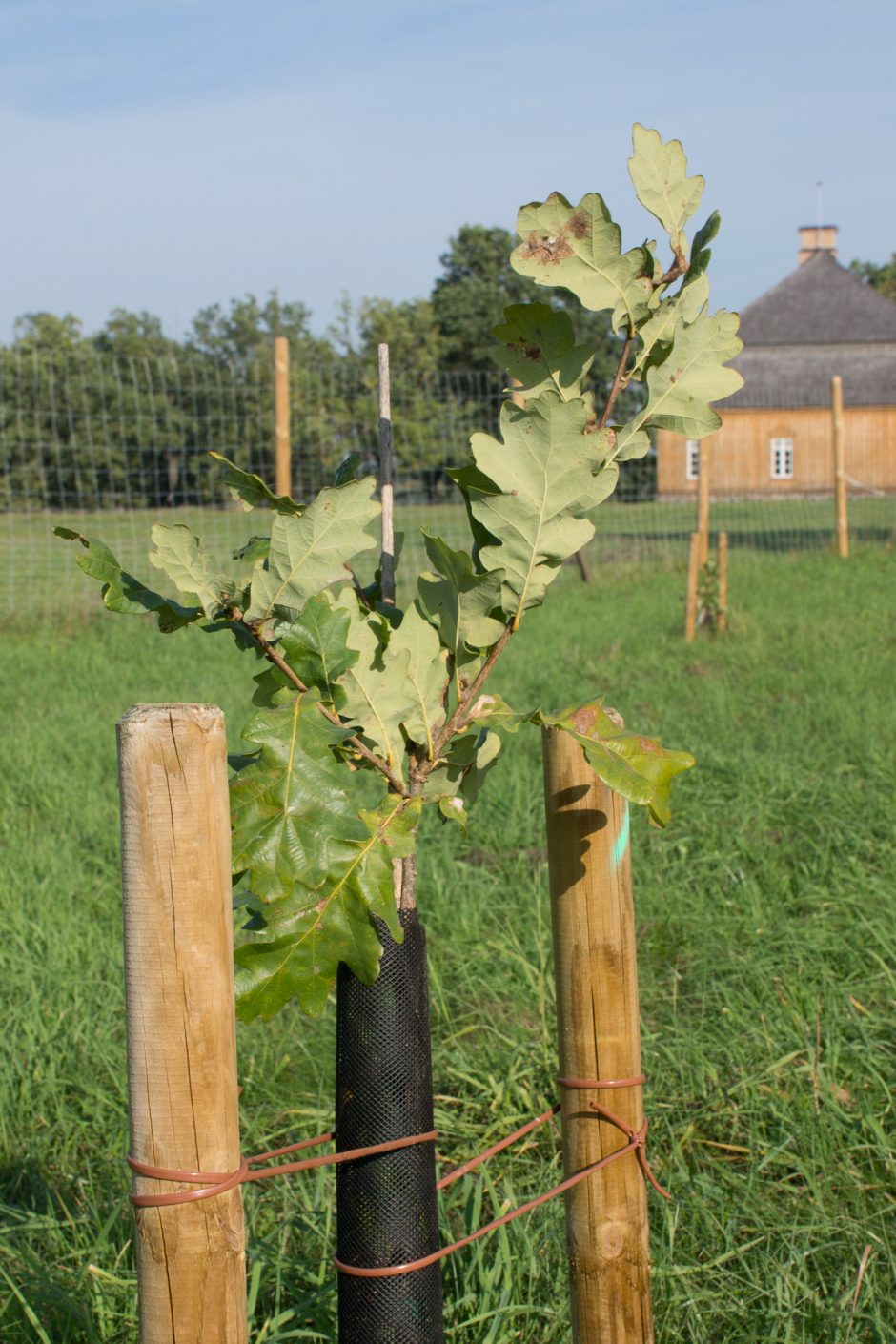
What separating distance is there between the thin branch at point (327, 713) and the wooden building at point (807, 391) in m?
29.0

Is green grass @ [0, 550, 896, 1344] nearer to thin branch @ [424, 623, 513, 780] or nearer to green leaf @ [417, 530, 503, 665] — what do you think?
thin branch @ [424, 623, 513, 780]

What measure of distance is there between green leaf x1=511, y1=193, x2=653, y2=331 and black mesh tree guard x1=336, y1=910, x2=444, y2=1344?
0.67 metres

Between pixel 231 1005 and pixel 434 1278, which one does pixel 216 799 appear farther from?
pixel 434 1278

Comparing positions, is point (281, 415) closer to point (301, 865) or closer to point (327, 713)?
point (327, 713)

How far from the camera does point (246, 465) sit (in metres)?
16.4

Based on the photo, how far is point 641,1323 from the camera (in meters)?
1.49

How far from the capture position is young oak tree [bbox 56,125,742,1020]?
1081 mm

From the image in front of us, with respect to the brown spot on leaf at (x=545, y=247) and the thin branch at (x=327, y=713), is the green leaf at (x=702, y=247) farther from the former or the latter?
the thin branch at (x=327, y=713)

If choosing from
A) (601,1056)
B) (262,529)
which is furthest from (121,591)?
(262,529)

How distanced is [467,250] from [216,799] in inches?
2072

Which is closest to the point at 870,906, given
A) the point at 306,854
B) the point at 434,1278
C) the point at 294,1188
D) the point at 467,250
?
the point at 294,1188

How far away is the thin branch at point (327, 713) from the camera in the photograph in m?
1.15

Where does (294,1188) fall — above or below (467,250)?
below

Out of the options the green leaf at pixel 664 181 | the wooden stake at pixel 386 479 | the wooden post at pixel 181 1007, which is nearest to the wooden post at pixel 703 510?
the wooden stake at pixel 386 479
